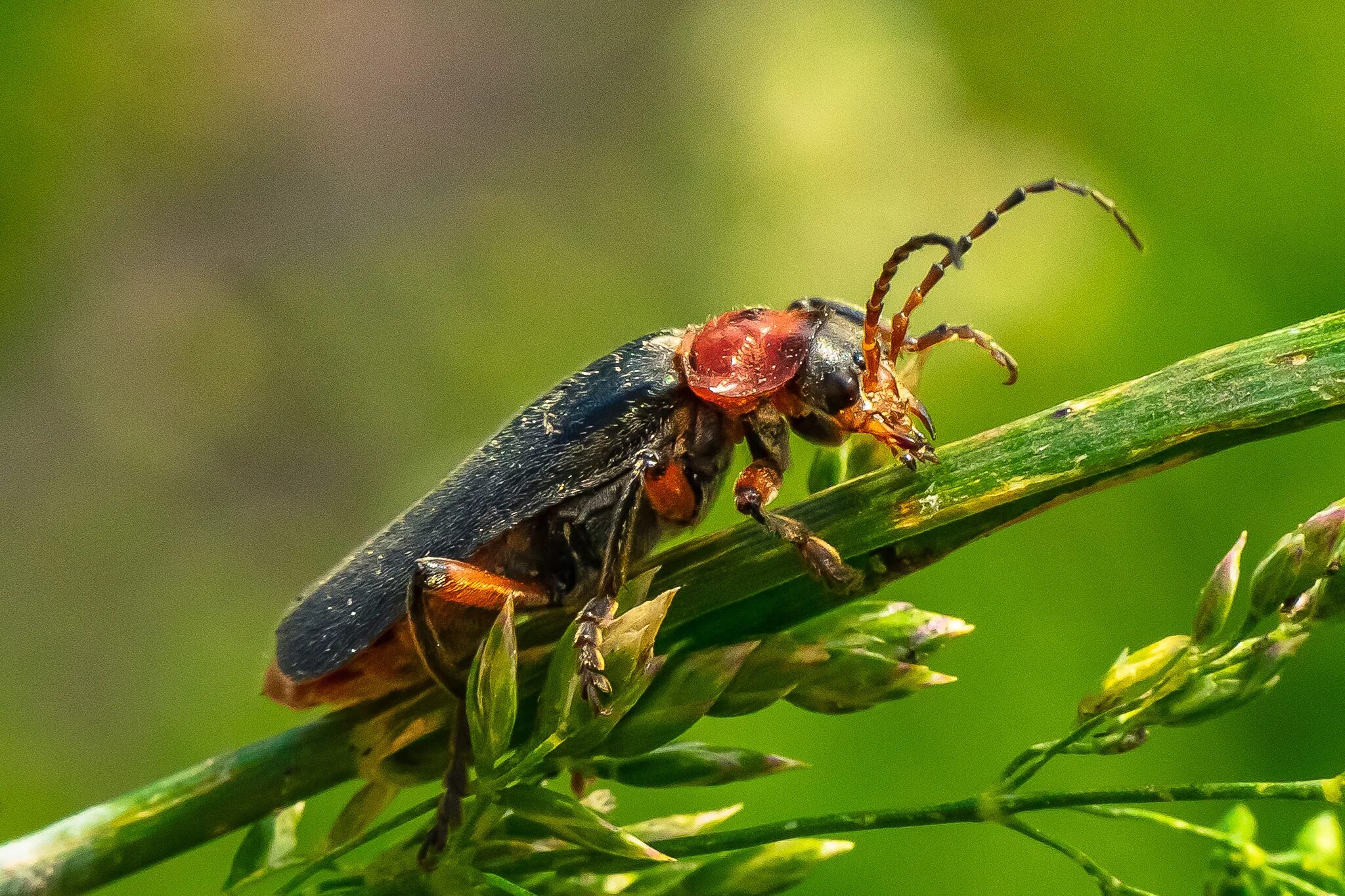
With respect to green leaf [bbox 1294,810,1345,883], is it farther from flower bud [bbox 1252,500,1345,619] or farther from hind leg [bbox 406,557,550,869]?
hind leg [bbox 406,557,550,869]

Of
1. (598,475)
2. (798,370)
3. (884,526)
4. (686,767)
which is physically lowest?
(686,767)

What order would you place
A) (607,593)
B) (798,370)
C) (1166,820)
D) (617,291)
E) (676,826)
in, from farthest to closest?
(617,291) → (798,370) → (607,593) → (676,826) → (1166,820)

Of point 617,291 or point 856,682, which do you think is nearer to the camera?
point 856,682

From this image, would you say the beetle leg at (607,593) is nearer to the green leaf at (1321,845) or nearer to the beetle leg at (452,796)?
the beetle leg at (452,796)

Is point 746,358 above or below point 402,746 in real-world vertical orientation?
above

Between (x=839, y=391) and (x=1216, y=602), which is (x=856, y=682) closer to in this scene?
(x=1216, y=602)

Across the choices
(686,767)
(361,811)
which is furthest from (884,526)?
(361,811)
